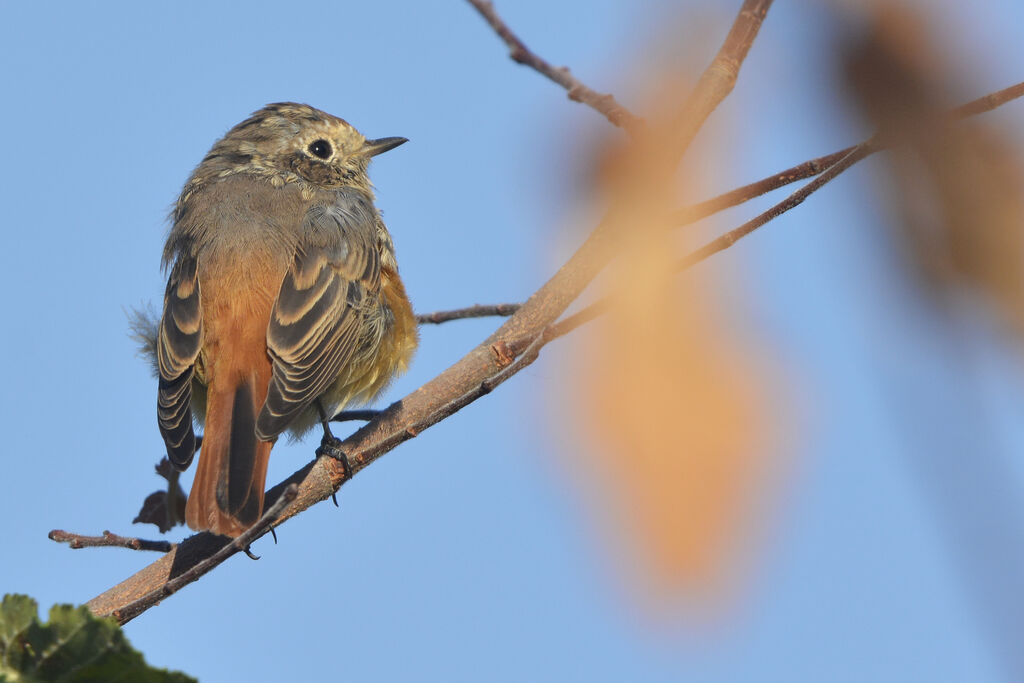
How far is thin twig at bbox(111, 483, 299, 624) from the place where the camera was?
9.11 ft

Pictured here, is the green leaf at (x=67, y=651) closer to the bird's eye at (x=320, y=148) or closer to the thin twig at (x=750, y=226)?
the thin twig at (x=750, y=226)

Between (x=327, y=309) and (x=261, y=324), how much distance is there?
1.16 feet

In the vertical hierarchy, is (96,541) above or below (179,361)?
below

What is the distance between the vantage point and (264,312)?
15.5 feet

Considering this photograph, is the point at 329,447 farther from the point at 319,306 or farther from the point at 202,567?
the point at 202,567

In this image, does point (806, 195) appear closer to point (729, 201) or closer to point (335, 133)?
point (729, 201)

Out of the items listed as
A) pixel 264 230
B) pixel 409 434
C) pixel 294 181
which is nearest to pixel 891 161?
pixel 409 434

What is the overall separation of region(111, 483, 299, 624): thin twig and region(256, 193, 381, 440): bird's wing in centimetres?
112

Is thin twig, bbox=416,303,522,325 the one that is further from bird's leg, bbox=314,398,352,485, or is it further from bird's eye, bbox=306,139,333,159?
bird's eye, bbox=306,139,333,159

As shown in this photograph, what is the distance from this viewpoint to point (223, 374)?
14.6 feet

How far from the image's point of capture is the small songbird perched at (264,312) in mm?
4148

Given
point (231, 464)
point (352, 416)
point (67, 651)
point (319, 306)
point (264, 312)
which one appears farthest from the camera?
point (352, 416)

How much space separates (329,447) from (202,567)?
1488 millimetres

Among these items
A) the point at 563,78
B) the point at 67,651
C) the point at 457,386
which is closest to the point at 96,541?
the point at 457,386
